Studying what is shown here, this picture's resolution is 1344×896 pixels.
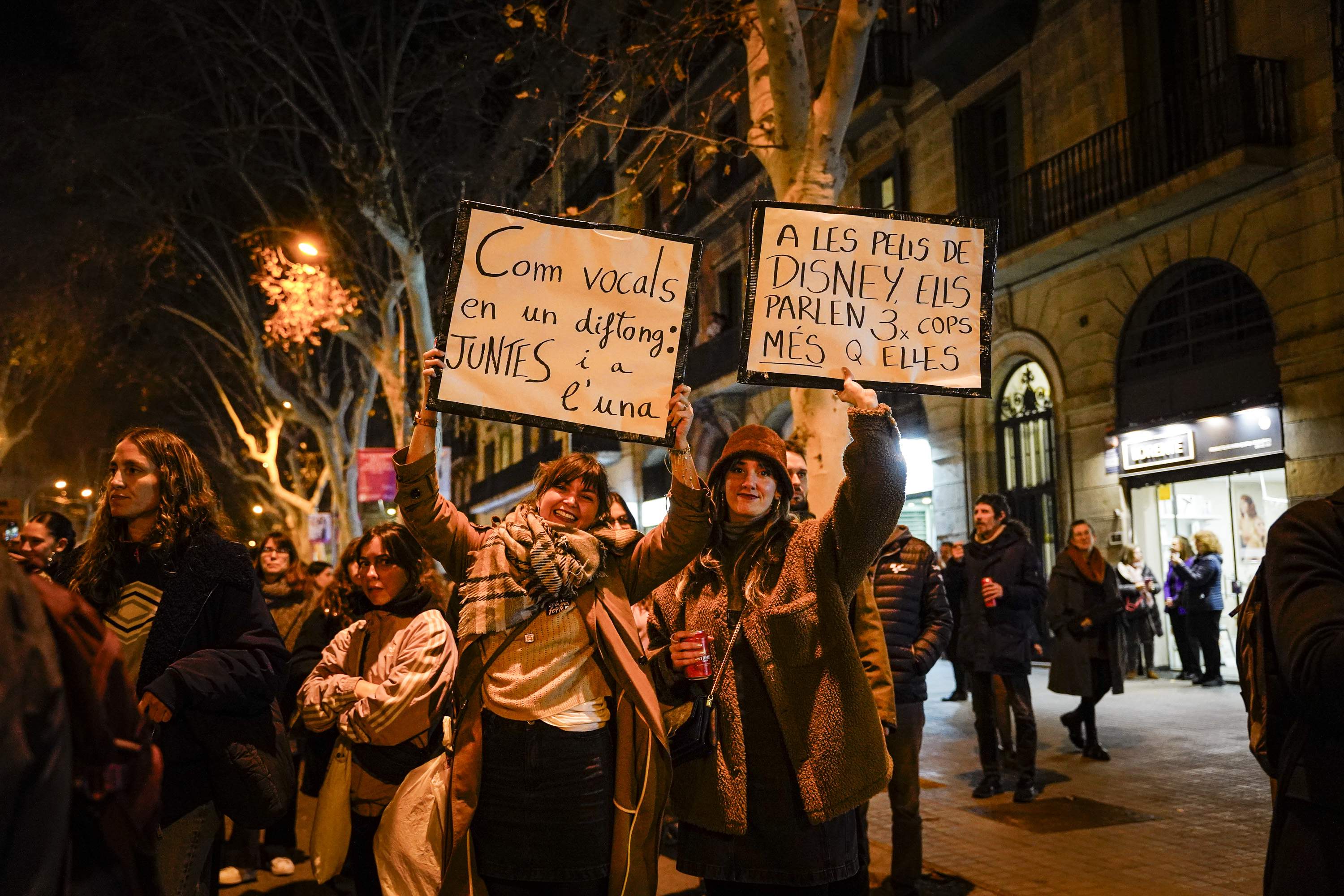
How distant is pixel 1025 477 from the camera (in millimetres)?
17094

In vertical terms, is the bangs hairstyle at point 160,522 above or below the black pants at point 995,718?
above

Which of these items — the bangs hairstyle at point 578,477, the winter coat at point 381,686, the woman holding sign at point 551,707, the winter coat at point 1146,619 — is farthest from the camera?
the winter coat at point 1146,619

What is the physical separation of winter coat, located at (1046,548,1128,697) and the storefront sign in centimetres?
476

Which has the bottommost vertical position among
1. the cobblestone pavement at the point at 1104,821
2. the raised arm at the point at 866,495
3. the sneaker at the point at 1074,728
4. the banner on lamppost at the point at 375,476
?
the cobblestone pavement at the point at 1104,821

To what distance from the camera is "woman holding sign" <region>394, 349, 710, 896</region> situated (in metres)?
3.45

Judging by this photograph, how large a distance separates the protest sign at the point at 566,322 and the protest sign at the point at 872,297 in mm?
301

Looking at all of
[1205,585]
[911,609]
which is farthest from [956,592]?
[1205,585]

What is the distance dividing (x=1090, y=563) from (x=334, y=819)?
22.8ft

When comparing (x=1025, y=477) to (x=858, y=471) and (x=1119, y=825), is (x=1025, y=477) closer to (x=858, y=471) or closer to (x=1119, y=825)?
(x=1119, y=825)

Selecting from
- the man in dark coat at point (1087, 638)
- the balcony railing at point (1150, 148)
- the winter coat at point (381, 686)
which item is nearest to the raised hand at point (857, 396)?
the winter coat at point (381, 686)

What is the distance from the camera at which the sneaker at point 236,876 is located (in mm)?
6367

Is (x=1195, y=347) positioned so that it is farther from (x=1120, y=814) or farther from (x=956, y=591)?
(x=1120, y=814)

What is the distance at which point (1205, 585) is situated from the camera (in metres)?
13.1

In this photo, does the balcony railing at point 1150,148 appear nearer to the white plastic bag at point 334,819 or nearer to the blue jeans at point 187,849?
the white plastic bag at point 334,819
